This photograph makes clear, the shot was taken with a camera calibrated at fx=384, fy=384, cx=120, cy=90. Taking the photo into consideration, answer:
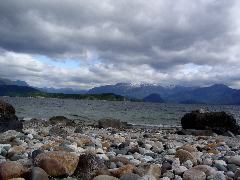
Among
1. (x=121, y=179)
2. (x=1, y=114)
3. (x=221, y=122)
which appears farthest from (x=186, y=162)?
(x=221, y=122)

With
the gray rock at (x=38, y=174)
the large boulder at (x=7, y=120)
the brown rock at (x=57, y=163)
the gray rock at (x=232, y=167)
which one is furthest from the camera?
the large boulder at (x=7, y=120)

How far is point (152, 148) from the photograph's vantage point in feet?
41.4

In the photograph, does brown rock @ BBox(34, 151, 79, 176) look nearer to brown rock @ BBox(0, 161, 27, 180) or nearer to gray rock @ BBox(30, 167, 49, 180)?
gray rock @ BBox(30, 167, 49, 180)

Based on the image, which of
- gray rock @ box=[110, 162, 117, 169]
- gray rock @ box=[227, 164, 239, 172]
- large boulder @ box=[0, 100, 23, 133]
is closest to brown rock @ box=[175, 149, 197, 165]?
gray rock @ box=[227, 164, 239, 172]

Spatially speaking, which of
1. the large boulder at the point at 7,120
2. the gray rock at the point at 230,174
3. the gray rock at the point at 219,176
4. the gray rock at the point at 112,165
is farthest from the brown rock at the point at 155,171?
the large boulder at the point at 7,120

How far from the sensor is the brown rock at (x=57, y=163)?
800 centimetres

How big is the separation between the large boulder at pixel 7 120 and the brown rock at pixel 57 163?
33.4 feet

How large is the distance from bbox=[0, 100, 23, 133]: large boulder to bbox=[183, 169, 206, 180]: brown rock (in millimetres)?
11619

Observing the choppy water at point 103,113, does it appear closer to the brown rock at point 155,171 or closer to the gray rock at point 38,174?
the brown rock at point 155,171

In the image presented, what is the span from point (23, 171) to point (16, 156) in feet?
7.04

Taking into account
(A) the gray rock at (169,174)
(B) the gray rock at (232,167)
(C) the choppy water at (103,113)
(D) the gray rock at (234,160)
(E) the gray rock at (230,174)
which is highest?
(D) the gray rock at (234,160)

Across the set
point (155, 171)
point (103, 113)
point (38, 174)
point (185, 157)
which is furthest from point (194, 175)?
point (103, 113)

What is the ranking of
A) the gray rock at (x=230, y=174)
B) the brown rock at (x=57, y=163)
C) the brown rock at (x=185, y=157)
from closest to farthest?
the brown rock at (x=57, y=163)
the gray rock at (x=230, y=174)
the brown rock at (x=185, y=157)

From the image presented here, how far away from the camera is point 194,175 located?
320 inches
